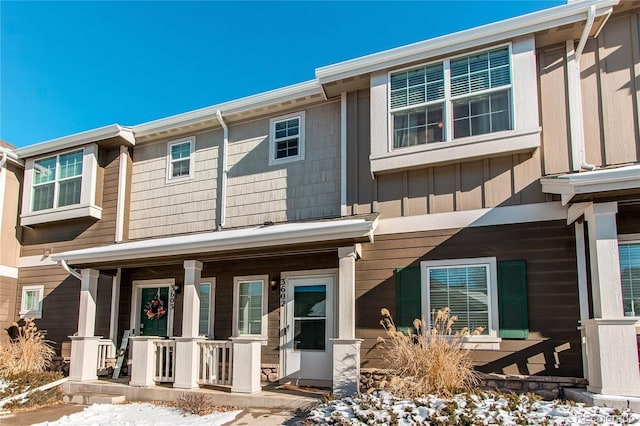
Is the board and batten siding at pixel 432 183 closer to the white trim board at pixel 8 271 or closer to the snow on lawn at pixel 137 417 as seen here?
the snow on lawn at pixel 137 417

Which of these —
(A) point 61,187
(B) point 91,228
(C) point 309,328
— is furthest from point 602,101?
(A) point 61,187

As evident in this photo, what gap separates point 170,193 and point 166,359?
340 centimetres

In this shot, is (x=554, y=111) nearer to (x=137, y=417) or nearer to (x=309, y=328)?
(x=309, y=328)

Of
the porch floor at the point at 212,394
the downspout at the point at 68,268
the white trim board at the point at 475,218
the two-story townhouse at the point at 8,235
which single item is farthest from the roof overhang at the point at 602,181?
the two-story townhouse at the point at 8,235

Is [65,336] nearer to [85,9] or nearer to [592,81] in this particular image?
[85,9]

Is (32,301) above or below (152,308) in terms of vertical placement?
above

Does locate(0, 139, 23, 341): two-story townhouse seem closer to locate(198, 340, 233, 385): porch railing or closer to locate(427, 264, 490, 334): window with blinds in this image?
locate(198, 340, 233, 385): porch railing

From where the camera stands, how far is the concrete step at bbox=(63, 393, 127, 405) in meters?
7.96

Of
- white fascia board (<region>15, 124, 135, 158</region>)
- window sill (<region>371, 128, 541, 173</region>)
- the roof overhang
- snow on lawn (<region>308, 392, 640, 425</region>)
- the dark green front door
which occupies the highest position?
white fascia board (<region>15, 124, 135, 158</region>)

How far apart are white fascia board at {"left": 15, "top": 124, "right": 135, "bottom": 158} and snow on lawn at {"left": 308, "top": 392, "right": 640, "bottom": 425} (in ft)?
23.6

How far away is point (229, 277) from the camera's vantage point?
939 centimetres

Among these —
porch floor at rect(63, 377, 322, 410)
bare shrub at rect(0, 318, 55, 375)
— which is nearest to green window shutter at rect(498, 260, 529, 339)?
porch floor at rect(63, 377, 322, 410)

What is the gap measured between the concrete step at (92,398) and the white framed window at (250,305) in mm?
2139

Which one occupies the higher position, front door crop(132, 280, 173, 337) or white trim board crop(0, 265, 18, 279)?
white trim board crop(0, 265, 18, 279)
